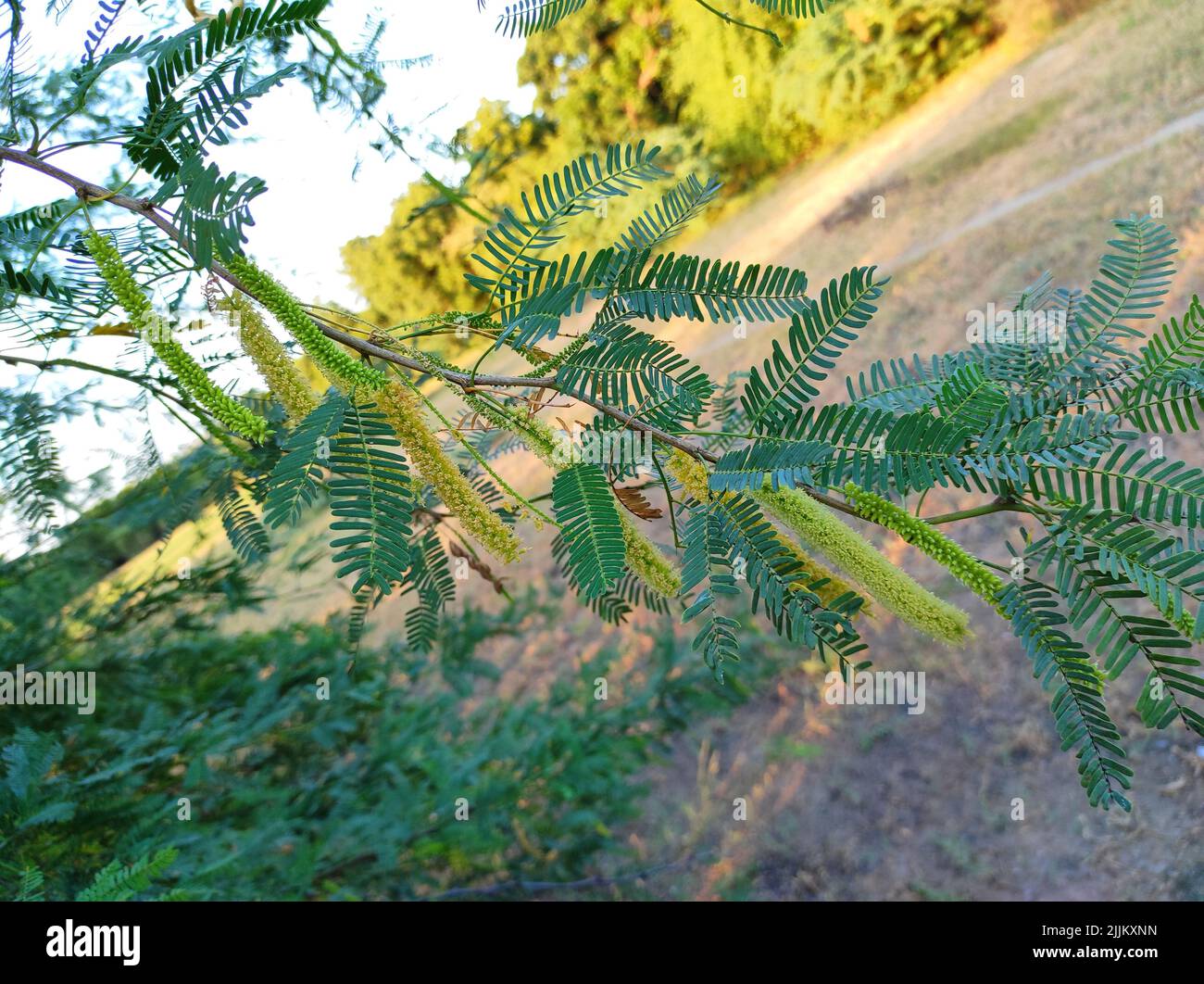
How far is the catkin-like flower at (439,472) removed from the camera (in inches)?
25.5

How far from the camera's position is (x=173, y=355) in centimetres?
66

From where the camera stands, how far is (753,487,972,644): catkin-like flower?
65 cm

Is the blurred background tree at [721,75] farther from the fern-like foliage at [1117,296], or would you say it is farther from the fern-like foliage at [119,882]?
the fern-like foliage at [1117,296]

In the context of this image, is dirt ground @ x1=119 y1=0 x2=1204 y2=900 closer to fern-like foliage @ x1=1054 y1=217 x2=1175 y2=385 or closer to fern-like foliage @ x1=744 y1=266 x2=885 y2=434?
fern-like foliage @ x1=1054 y1=217 x2=1175 y2=385

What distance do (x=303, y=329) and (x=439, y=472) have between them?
0.43ft

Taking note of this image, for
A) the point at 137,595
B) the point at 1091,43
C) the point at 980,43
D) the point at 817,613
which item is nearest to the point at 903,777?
the point at 137,595

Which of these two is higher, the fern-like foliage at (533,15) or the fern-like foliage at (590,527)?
the fern-like foliage at (533,15)

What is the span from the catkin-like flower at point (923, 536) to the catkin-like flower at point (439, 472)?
249mm

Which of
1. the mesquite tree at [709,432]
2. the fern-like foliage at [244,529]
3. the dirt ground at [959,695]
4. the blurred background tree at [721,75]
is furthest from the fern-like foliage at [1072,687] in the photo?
the blurred background tree at [721,75]

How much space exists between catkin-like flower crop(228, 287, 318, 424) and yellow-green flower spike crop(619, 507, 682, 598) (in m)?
0.25

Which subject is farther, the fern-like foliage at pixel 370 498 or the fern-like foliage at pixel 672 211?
the fern-like foliage at pixel 672 211

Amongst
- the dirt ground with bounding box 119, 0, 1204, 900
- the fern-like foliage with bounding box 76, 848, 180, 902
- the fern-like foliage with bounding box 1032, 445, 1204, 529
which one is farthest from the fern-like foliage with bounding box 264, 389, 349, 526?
the dirt ground with bounding box 119, 0, 1204, 900

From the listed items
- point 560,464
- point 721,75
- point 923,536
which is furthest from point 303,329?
point 721,75
